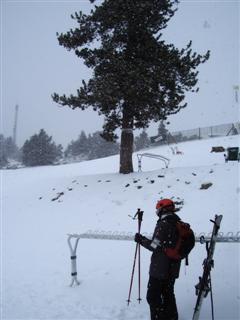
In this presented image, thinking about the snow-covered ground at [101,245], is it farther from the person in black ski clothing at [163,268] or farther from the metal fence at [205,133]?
the metal fence at [205,133]

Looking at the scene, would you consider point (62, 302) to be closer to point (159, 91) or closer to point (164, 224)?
point (164, 224)

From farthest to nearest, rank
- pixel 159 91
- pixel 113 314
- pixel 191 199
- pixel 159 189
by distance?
pixel 159 91
pixel 159 189
pixel 191 199
pixel 113 314

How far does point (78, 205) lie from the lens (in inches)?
523

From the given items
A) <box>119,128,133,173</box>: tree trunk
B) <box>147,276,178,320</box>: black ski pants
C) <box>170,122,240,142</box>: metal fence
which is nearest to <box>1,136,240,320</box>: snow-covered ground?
<box>147,276,178,320</box>: black ski pants

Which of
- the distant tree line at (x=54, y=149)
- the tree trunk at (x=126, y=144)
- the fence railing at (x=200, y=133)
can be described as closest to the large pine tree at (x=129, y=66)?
the tree trunk at (x=126, y=144)

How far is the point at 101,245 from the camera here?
9.50 metres

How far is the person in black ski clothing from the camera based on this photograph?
186 inches

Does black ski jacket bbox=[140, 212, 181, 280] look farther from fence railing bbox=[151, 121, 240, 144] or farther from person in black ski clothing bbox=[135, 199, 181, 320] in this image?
fence railing bbox=[151, 121, 240, 144]

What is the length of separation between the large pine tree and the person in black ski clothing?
9666 millimetres

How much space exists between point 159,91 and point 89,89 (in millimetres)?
3502

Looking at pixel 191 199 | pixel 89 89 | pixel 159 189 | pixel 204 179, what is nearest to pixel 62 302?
pixel 191 199

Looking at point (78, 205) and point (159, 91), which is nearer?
point (78, 205)

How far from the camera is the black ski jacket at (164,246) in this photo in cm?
468

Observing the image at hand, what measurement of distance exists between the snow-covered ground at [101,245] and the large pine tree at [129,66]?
3127 mm
